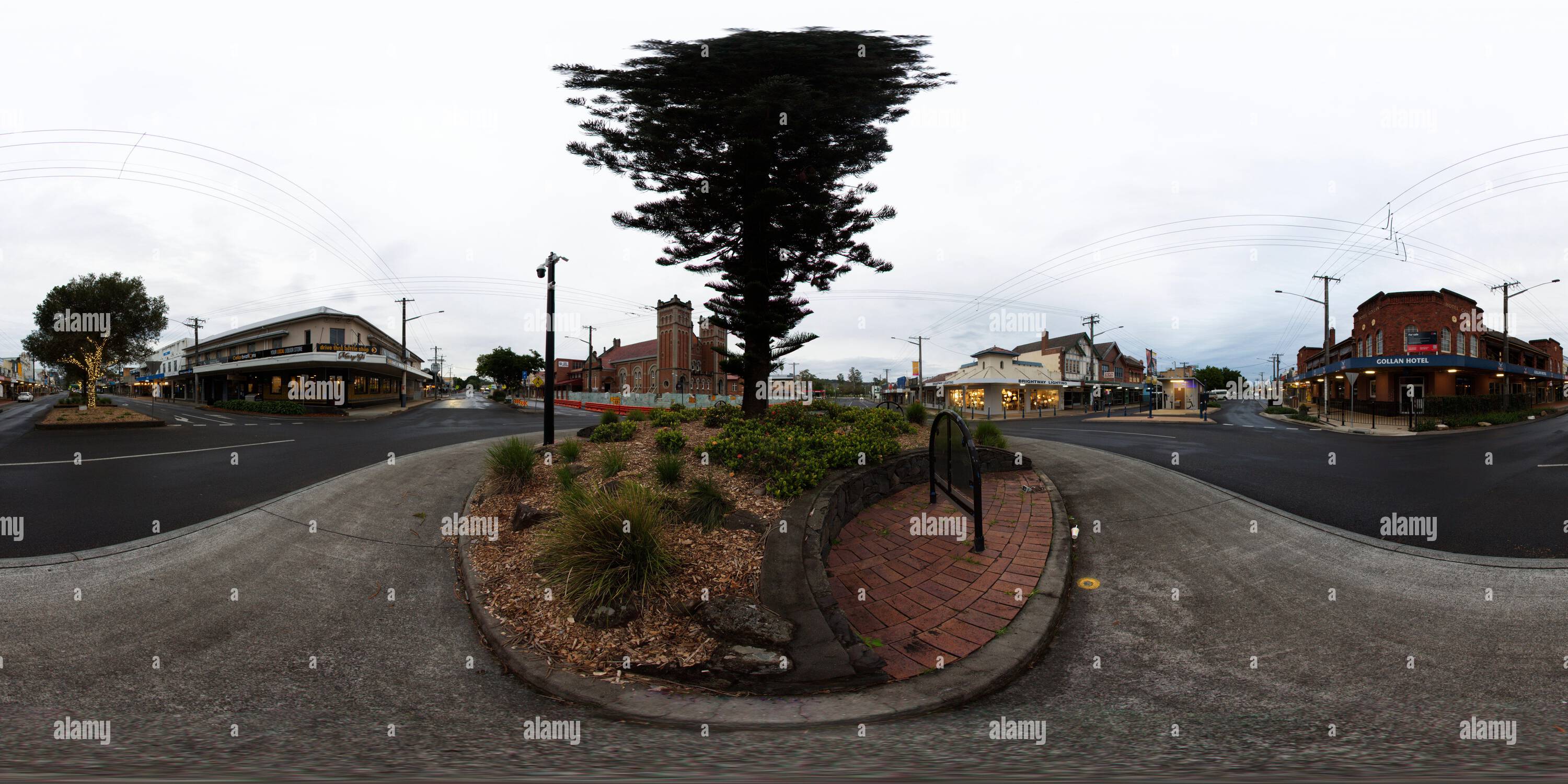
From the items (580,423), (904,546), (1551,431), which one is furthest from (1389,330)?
(580,423)

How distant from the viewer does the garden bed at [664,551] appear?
3.20 meters

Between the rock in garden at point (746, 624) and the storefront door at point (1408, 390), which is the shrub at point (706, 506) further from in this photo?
the storefront door at point (1408, 390)

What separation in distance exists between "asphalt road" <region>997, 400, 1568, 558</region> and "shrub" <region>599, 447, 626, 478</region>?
8.22 m

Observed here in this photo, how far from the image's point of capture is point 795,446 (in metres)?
5.89

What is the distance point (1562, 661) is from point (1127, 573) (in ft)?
7.36

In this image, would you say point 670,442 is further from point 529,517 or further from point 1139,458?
point 1139,458

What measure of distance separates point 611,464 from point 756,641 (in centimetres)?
336

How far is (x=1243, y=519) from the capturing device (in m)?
5.70

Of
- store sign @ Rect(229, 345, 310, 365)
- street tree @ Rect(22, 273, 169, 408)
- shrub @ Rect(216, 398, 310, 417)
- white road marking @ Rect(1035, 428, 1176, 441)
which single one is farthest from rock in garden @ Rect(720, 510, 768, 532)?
store sign @ Rect(229, 345, 310, 365)

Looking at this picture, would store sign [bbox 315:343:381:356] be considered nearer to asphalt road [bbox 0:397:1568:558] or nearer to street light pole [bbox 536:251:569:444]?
asphalt road [bbox 0:397:1568:558]

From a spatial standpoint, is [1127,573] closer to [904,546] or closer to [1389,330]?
[904,546]

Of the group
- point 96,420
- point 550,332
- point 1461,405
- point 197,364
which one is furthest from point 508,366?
point 1461,405

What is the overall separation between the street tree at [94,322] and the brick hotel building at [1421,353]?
52.7 meters

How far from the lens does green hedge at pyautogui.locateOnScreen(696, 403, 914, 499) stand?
534cm
